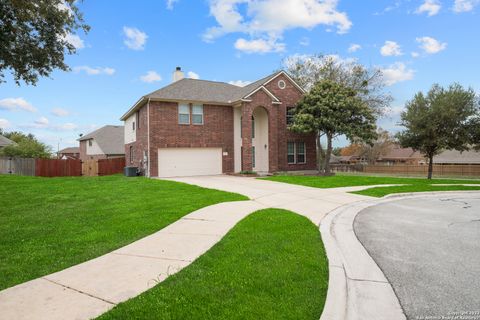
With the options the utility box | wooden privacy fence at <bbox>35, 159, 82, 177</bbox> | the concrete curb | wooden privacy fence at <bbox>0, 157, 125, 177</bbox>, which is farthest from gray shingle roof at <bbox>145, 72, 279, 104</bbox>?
the concrete curb

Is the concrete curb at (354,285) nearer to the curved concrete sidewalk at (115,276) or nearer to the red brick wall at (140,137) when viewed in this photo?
the curved concrete sidewalk at (115,276)

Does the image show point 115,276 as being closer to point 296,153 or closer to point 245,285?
point 245,285

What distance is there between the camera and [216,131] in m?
22.3

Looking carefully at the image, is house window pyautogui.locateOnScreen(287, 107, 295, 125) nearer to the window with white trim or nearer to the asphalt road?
the window with white trim

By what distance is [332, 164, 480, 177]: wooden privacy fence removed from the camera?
122 ft

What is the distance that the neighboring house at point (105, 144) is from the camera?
119 ft

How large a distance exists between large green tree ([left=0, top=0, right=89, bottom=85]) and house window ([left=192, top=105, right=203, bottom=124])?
30.8ft

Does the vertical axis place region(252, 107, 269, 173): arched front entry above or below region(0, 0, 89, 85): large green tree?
below

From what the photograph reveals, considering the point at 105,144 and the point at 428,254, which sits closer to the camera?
the point at 428,254

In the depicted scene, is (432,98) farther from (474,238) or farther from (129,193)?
(129,193)

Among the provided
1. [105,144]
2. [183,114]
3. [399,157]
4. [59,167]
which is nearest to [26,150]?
[105,144]

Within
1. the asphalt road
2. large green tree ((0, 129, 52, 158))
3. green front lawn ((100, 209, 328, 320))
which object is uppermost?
large green tree ((0, 129, 52, 158))

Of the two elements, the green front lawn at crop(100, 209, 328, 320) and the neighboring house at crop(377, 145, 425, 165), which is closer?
the green front lawn at crop(100, 209, 328, 320)

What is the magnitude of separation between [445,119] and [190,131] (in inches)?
843
